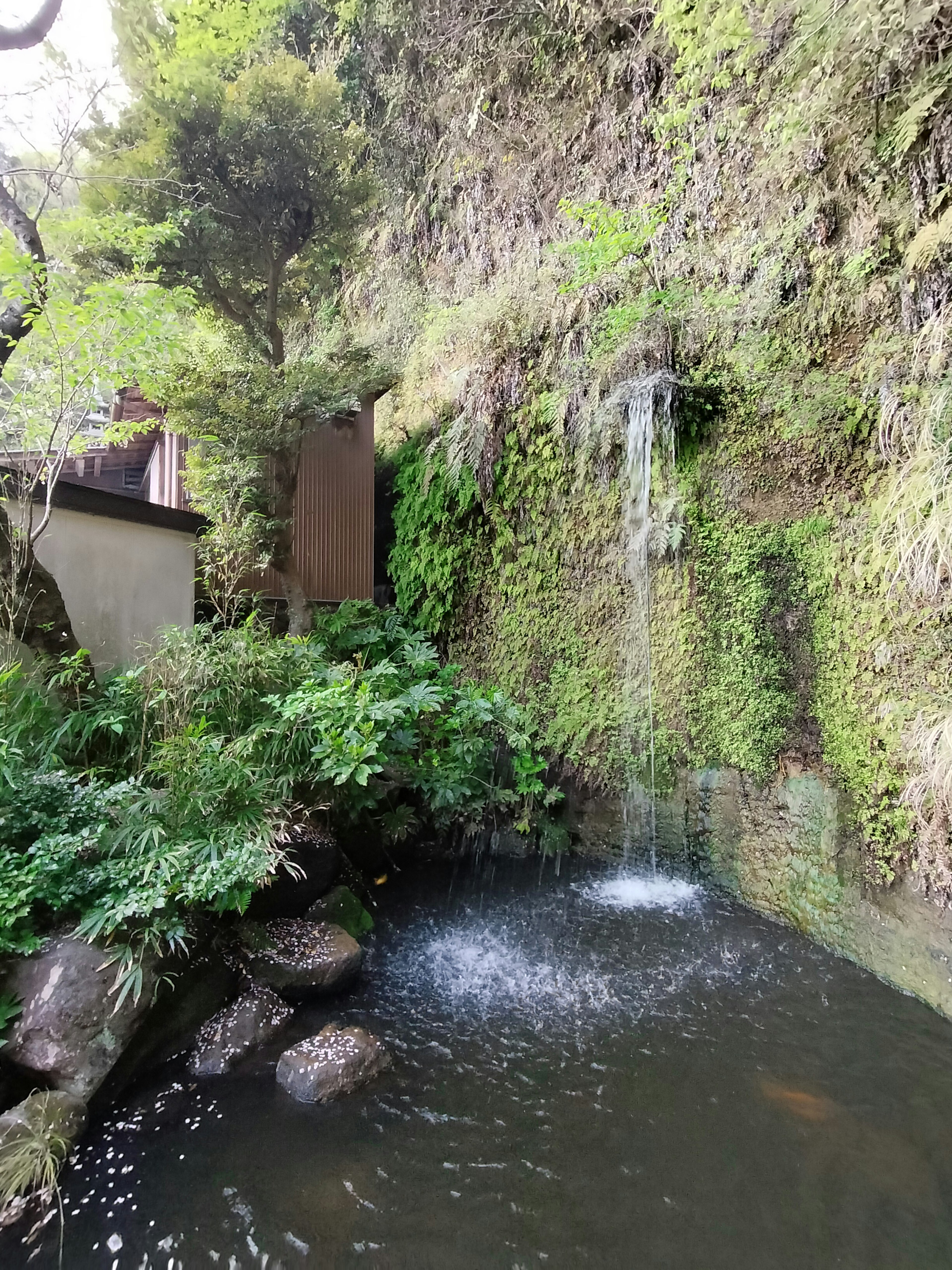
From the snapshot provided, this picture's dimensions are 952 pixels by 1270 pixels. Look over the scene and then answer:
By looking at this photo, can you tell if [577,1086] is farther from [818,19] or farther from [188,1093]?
[818,19]

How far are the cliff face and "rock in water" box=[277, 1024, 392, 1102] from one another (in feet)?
11.2

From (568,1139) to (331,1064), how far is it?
4.14 feet

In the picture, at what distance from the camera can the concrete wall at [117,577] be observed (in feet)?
19.7

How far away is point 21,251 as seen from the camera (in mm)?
5102

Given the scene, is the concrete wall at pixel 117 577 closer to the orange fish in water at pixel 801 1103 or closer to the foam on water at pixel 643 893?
the foam on water at pixel 643 893

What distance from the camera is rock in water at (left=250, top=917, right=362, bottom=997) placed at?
406 cm

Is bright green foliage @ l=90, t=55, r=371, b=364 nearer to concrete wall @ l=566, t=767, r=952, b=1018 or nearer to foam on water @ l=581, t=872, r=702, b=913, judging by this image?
concrete wall @ l=566, t=767, r=952, b=1018

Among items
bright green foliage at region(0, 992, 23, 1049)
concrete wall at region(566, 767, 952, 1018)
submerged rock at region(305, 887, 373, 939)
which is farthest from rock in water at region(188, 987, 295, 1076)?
concrete wall at region(566, 767, 952, 1018)

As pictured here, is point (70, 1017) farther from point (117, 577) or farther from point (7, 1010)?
point (117, 577)

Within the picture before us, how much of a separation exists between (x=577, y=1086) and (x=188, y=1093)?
2045 millimetres

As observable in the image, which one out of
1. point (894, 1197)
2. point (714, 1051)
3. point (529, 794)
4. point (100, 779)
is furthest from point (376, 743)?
point (894, 1197)

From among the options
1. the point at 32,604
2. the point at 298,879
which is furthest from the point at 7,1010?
the point at 32,604

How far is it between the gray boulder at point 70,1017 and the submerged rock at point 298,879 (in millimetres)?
1046

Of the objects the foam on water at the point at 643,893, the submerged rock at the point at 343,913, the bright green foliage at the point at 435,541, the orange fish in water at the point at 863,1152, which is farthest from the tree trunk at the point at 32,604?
the orange fish in water at the point at 863,1152
